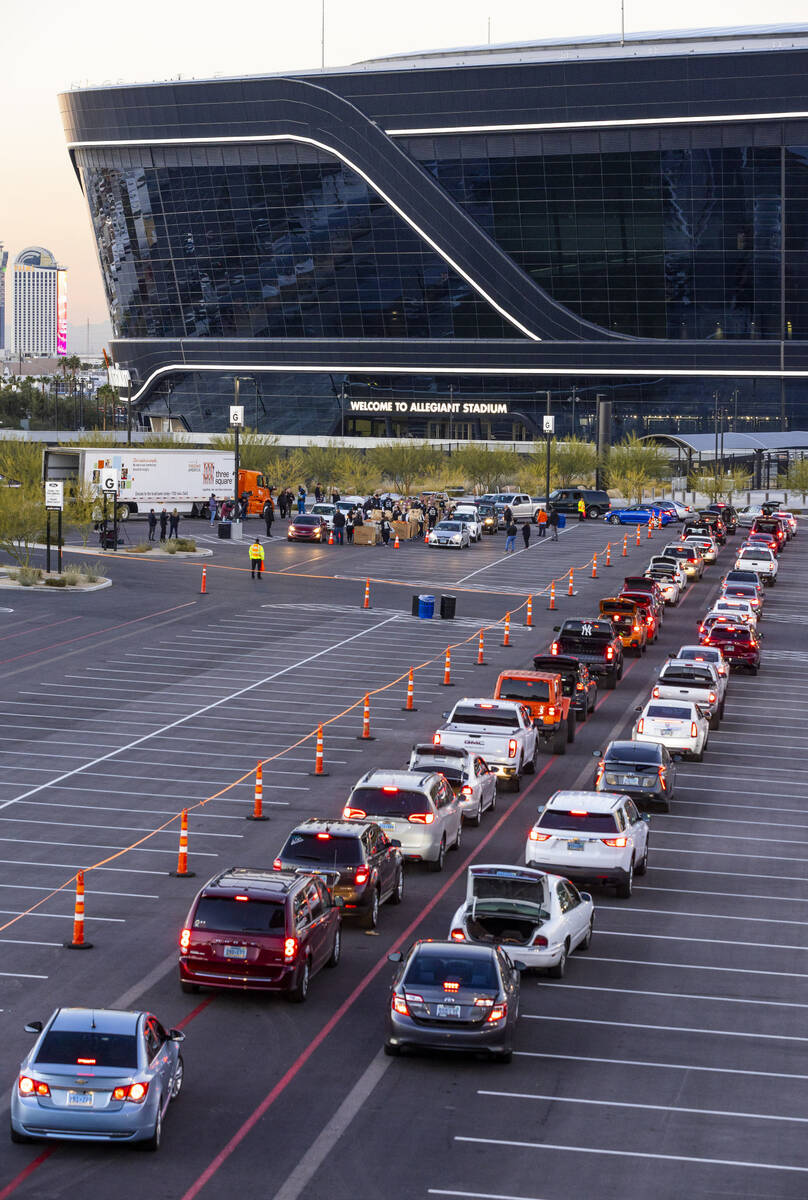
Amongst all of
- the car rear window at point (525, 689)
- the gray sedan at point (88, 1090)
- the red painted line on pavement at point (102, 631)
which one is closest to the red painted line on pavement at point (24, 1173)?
the gray sedan at point (88, 1090)

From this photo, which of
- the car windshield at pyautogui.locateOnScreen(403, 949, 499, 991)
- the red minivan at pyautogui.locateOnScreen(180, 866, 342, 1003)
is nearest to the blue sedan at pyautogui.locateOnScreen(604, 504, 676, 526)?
the red minivan at pyautogui.locateOnScreen(180, 866, 342, 1003)

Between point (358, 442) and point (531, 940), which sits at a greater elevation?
point (358, 442)

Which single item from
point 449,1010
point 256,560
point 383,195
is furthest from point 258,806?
point 383,195

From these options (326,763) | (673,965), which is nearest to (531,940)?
(673,965)

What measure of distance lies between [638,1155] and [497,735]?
705 inches

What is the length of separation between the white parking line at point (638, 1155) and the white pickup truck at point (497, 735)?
16.4 meters

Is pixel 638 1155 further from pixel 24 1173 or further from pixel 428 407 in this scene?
pixel 428 407

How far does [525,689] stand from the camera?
3797cm

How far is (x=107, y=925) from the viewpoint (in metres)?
23.1

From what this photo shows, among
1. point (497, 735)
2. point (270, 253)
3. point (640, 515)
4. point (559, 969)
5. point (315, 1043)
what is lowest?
point (315, 1043)

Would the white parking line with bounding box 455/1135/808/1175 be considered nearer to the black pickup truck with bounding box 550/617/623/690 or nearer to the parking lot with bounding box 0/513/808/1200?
the parking lot with bounding box 0/513/808/1200

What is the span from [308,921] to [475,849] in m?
8.40

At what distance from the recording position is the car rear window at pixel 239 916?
20.0 m

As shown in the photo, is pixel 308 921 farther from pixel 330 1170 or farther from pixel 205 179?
pixel 205 179
